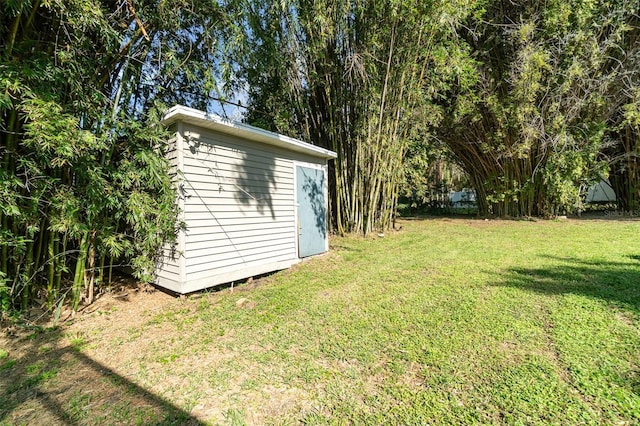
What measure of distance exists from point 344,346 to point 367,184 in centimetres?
479

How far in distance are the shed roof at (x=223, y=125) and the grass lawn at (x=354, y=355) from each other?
208 centimetres

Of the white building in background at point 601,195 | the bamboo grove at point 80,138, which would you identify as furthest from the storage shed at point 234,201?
the white building in background at point 601,195

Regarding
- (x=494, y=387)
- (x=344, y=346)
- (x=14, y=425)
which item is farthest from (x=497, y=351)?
(x=14, y=425)

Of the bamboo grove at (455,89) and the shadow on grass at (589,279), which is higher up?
the bamboo grove at (455,89)

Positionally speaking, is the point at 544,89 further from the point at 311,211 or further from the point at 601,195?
the point at 601,195

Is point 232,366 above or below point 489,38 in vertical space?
below

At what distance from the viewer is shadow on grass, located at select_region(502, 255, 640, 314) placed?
2.80 m

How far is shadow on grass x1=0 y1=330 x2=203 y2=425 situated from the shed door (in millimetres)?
3115

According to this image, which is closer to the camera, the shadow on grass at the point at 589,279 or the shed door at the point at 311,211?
the shadow on grass at the point at 589,279

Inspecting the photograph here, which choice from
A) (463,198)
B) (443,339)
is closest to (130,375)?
(443,339)

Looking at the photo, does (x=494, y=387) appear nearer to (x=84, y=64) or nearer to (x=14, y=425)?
(x=14, y=425)

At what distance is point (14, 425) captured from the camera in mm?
1555

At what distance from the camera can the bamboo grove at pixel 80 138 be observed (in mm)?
2242

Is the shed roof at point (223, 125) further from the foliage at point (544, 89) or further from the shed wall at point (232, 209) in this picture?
the foliage at point (544, 89)
